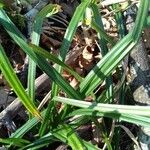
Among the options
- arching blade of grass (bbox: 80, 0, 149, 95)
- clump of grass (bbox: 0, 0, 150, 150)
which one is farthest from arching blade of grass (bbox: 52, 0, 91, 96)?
arching blade of grass (bbox: 80, 0, 149, 95)

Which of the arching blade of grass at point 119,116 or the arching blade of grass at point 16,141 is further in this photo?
the arching blade of grass at point 16,141

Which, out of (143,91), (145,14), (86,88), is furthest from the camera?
(143,91)

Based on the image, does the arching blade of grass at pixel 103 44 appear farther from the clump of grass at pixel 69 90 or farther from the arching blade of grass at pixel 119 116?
the arching blade of grass at pixel 119 116

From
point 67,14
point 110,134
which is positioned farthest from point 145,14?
point 67,14

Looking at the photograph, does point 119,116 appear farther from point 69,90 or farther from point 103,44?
point 103,44

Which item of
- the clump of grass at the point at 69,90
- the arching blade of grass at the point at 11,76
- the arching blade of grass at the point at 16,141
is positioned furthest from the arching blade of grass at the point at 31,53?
the arching blade of grass at the point at 16,141

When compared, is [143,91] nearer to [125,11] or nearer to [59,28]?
[125,11]
